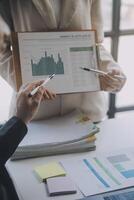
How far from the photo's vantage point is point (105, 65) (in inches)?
60.2

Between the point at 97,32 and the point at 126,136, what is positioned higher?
the point at 97,32

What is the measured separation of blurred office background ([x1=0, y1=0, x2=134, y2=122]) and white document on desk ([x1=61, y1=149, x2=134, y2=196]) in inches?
40.8

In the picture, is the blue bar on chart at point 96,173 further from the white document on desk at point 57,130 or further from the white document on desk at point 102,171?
the white document on desk at point 57,130

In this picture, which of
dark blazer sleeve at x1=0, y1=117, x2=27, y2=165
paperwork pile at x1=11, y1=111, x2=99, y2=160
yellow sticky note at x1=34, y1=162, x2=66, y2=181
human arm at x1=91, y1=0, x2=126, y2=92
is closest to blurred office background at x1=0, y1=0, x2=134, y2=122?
human arm at x1=91, y1=0, x2=126, y2=92


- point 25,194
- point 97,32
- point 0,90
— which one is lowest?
point 25,194

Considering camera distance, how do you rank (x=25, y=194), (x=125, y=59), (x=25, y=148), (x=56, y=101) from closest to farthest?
(x=25, y=194) < (x=25, y=148) < (x=56, y=101) < (x=125, y=59)

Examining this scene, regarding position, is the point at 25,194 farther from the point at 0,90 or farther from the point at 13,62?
the point at 0,90

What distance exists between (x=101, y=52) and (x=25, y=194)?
2.39 feet

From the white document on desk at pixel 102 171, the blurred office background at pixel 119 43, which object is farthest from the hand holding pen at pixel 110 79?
the blurred office background at pixel 119 43

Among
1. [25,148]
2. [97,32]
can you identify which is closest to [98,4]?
[97,32]

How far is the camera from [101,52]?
1.54m

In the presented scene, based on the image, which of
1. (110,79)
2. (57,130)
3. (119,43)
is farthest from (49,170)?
(119,43)

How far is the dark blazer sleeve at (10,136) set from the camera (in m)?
0.96

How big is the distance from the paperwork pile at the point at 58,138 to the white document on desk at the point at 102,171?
6 cm
